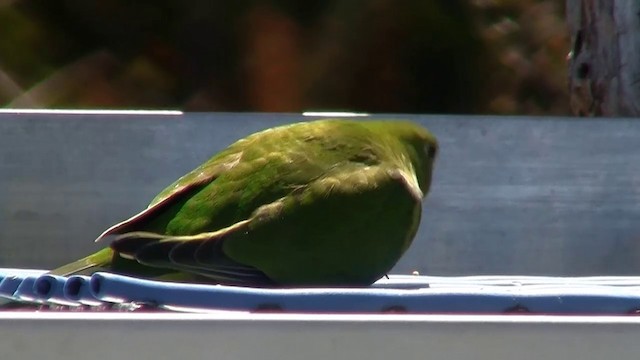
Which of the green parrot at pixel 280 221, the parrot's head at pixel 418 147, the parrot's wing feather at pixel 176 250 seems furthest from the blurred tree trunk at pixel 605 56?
the parrot's wing feather at pixel 176 250

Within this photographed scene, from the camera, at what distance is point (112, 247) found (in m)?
1.80

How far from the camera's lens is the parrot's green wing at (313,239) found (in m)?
1.79

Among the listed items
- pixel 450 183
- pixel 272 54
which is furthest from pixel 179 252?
pixel 272 54

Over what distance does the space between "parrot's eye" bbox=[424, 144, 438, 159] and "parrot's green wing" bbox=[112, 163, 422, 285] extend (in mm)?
353

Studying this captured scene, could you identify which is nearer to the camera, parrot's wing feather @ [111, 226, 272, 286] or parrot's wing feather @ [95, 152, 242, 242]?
parrot's wing feather @ [111, 226, 272, 286]

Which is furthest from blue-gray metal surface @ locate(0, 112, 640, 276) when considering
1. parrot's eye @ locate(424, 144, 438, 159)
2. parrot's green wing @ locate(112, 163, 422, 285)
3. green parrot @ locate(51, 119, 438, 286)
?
parrot's green wing @ locate(112, 163, 422, 285)

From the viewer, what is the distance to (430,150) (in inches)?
90.7

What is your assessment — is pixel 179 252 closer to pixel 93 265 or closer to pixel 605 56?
pixel 93 265

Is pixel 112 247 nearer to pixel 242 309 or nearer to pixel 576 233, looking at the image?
pixel 242 309

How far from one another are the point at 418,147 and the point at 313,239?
524mm

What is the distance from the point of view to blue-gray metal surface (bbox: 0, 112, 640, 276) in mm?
2965

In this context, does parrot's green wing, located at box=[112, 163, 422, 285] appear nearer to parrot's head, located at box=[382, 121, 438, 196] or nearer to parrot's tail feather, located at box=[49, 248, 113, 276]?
parrot's tail feather, located at box=[49, 248, 113, 276]

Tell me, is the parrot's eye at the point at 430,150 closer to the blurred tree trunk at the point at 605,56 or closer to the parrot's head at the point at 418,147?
the parrot's head at the point at 418,147

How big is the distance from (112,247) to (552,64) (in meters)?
3.92
